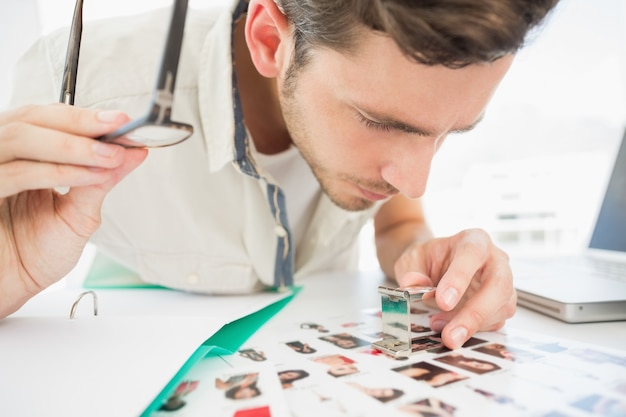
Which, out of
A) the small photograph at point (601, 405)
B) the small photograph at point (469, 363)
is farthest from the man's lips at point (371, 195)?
the small photograph at point (601, 405)

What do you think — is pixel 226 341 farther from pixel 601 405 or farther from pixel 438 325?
pixel 601 405

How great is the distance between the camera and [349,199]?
32.1 inches

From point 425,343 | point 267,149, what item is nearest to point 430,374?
point 425,343

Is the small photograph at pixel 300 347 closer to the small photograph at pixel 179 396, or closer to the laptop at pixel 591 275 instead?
the small photograph at pixel 179 396

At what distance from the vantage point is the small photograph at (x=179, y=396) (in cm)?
39

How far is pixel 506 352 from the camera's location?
1.65 feet

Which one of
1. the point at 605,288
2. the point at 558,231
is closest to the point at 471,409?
the point at 605,288

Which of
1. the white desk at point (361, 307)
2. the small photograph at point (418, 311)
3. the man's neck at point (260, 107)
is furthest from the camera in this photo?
the man's neck at point (260, 107)

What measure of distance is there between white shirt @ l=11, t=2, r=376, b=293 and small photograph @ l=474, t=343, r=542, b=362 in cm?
47

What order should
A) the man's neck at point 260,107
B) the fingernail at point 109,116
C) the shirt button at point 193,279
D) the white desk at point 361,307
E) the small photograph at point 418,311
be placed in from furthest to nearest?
1. the man's neck at point 260,107
2. the shirt button at point 193,279
3. the small photograph at point 418,311
4. the white desk at point 361,307
5. the fingernail at point 109,116

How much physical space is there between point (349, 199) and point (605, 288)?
44 centimetres

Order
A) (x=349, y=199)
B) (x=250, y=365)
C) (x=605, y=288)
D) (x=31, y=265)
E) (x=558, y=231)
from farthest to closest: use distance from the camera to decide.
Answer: (x=558, y=231)
(x=349, y=199)
(x=605, y=288)
(x=31, y=265)
(x=250, y=365)

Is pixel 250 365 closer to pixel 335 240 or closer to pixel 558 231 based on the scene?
pixel 335 240

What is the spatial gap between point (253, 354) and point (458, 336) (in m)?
0.24
